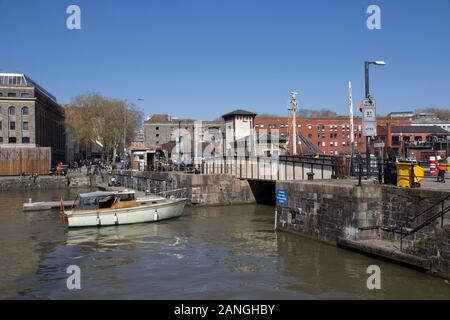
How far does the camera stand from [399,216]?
16.0 m

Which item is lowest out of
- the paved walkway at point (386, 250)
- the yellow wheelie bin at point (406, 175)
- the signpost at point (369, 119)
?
the paved walkway at point (386, 250)

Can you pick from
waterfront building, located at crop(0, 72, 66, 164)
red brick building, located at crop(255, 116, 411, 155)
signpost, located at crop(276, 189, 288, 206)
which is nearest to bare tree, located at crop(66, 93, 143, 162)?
waterfront building, located at crop(0, 72, 66, 164)

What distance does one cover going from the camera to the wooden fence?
65731mm

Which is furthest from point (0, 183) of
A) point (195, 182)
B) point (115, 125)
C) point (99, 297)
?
point (99, 297)

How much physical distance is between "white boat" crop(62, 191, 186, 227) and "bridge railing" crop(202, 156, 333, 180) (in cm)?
864

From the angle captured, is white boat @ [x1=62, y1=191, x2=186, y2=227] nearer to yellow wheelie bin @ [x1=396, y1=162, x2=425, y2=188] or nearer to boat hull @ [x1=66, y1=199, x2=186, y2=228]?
boat hull @ [x1=66, y1=199, x2=186, y2=228]

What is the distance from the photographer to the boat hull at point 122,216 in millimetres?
24594

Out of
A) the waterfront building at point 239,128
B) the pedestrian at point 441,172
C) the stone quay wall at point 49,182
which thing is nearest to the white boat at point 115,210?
the pedestrian at point 441,172

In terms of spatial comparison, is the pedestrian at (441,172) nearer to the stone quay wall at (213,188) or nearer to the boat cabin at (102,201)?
the boat cabin at (102,201)

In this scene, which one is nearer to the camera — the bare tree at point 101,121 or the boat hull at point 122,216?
the boat hull at point 122,216

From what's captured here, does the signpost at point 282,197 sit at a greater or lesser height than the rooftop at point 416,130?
lesser
